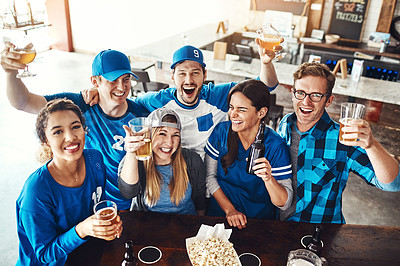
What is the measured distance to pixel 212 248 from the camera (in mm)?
1842

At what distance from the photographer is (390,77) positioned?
5.97m

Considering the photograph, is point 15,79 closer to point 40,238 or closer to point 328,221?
point 40,238

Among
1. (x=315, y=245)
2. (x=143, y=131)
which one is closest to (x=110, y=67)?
(x=143, y=131)

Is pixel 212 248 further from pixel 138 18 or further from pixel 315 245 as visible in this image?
pixel 138 18

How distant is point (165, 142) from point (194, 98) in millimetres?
670

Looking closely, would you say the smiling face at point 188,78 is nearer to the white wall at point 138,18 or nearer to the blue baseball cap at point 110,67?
the blue baseball cap at point 110,67

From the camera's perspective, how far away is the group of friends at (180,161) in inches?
74.7

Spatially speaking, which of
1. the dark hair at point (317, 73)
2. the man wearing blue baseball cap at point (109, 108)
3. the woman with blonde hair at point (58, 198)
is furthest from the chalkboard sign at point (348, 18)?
the woman with blonde hair at point (58, 198)

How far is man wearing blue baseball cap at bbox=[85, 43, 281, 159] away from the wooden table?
0.86 metres

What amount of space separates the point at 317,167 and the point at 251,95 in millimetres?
641

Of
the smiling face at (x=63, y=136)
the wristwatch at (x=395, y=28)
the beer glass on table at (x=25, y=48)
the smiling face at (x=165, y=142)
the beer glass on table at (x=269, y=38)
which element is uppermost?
the beer glass on table at (x=269, y=38)

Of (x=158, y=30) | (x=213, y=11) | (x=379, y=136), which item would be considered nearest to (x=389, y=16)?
(x=379, y=136)

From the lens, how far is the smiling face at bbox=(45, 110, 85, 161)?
1906 millimetres

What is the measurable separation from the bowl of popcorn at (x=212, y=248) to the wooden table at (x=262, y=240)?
0.05 m
